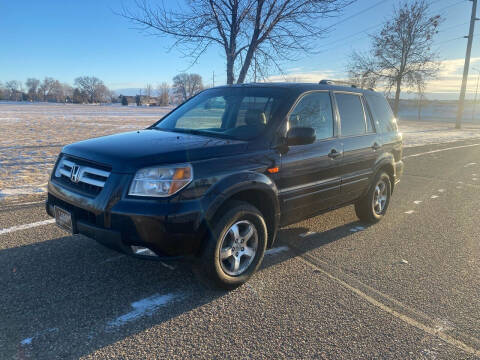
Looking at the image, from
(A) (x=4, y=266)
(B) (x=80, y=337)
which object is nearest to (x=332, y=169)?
(B) (x=80, y=337)

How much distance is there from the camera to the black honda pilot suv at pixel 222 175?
2816mm

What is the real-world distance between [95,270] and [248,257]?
1.47 m

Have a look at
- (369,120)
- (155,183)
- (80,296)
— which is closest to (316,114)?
(369,120)

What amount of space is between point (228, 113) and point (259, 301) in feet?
6.88

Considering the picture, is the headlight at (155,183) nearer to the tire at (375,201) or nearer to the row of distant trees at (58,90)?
the tire at (375,201)

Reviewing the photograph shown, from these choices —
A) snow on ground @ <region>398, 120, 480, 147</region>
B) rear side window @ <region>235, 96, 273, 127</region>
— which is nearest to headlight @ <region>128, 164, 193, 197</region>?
rear side window @ <region>235, 96, 273, 127</region>

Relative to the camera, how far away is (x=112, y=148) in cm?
316

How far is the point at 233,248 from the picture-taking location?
10.8 feet

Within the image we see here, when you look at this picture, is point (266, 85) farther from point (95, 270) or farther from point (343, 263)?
point (95, 270)

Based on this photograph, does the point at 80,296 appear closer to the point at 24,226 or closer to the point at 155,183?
the point at 155,183

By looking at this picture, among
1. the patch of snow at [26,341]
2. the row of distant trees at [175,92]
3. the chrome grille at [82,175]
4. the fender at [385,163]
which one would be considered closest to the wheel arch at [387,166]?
the fender at [385,163]

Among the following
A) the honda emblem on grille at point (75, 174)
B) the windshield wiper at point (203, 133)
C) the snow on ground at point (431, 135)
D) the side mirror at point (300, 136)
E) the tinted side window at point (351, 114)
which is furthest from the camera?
the snow on ground at point (431, 135)

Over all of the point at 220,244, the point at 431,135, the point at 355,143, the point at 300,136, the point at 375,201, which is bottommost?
the point at 431,135

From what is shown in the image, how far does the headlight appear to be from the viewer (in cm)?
281
